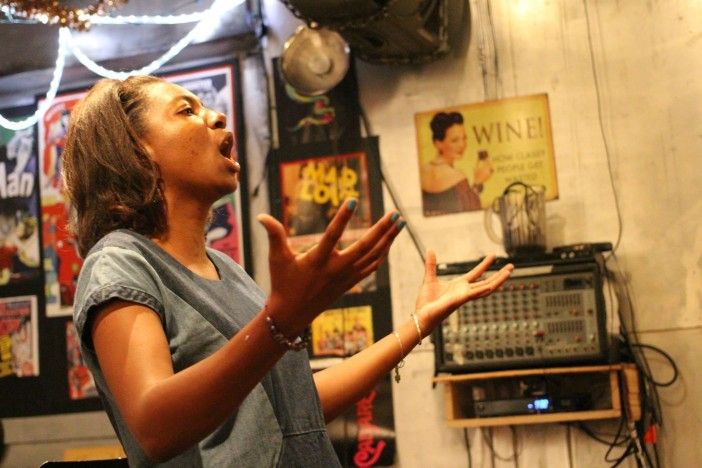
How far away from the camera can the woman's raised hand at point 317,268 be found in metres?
1.02

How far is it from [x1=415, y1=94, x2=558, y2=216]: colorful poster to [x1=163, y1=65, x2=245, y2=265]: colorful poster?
976 millimetres

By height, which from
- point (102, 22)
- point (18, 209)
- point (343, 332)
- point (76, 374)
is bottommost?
point (76, 374)

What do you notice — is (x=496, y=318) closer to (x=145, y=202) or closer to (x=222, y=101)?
(x=222, y=101)

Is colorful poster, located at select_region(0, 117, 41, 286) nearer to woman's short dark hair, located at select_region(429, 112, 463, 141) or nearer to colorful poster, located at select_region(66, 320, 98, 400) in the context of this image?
colorful poster, located at select_region(66, 320, 98, 400)

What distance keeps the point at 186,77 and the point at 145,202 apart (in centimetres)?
335

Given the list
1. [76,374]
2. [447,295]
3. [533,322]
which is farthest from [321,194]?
[447,295]

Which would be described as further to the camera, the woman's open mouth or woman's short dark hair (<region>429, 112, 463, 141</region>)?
woman's short dark hair (<region>429, 112, 463, 141</region>)

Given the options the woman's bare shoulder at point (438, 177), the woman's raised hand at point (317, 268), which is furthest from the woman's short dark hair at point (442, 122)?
the woman's raised hand at point (317, 268)

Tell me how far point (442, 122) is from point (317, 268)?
3261 millimetres

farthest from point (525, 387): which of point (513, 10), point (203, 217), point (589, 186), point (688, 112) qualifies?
point (203, 217)

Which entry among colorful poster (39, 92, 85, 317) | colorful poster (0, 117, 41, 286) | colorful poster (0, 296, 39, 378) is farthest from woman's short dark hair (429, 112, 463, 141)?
colorful poster (0, 296, 39, 378)

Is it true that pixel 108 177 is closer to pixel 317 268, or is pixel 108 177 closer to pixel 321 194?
pixel 317 268

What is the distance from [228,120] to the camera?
4508 millimetres

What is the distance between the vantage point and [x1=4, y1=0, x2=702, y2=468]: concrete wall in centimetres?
382
